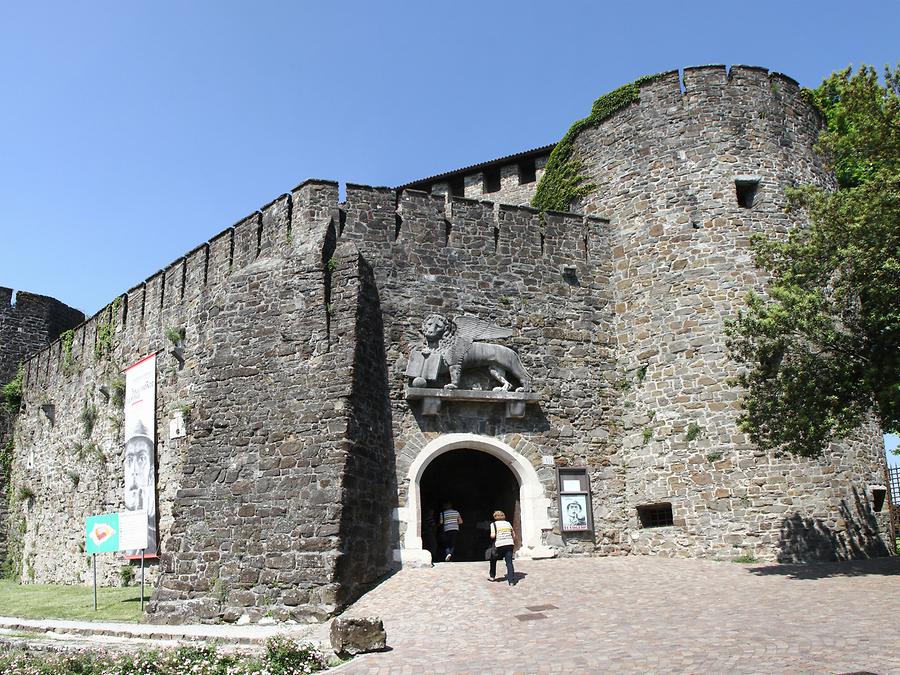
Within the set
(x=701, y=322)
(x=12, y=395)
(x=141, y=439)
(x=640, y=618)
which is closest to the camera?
(x=640, y=618)

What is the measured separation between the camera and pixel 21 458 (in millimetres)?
24703

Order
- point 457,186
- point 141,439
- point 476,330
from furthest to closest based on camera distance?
point 457,186 → point 141,439 → point 476,330

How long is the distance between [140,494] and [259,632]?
26.2ft

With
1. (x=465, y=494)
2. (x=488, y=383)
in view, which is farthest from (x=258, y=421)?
(x=465, y=494)

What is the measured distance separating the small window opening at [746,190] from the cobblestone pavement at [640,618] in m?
7.41

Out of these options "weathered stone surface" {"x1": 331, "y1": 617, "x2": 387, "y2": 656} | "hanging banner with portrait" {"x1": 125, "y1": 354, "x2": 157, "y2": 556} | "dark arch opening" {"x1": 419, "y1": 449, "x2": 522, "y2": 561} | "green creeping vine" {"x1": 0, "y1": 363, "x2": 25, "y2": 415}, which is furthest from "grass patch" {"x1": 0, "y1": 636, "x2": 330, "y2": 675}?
"green creeping vine" {"x1": 0, "y1": 363, "x2": 25, "y2": 415}

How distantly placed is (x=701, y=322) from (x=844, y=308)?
132 inches

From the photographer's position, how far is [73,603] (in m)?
15.3

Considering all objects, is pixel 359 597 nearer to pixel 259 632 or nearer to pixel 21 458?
pixel 259 632

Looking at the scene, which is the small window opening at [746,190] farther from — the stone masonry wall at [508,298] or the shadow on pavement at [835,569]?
the shadow on pavement at [835,569]

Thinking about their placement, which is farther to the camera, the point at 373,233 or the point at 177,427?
the point at 177,427

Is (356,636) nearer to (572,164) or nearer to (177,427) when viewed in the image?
(177,427)

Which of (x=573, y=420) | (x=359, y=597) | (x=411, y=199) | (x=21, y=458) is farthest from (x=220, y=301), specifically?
(x=21, y=458)

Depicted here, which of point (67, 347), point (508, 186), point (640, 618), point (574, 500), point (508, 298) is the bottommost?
point (640, 618)
